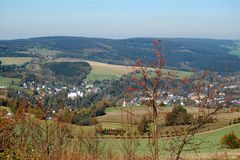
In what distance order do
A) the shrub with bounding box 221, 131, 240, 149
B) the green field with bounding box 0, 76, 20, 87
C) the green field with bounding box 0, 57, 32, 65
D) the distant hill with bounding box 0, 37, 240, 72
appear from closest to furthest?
the shrub with bounding box 221, 131, 240, 149 → the green field with bounding box 0, 76, 20, 87 → the green field with bounding box 0, 57, 32, 65 → the distant hill with bounding box 0, 37, 240, 72

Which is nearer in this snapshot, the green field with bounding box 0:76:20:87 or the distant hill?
the green field with bounding box 0:76:20:87

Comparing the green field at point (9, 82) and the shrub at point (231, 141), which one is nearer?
the shrub at point (231, 141)

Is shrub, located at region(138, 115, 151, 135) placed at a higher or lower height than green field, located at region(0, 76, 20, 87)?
higher

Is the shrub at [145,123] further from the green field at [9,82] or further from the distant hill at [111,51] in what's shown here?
the distant hill at [111,51]

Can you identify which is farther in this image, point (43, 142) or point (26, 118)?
point (26, 118)

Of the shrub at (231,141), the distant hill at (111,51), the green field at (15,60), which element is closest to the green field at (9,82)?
the green field at (15,60)

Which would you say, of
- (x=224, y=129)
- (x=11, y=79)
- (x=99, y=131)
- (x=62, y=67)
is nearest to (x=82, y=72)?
(x=62, y=67)

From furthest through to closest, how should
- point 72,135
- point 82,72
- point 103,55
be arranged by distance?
point 103,55
point 82,72
point 72,135

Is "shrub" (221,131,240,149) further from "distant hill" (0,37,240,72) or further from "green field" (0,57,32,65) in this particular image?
"green field" (0,57,32,65)

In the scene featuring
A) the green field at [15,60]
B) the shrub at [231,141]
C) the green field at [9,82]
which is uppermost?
the shrub at [231,141]

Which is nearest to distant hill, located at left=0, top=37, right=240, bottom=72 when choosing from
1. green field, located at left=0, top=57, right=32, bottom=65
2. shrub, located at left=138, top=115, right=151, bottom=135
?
green field, located at left=0, top=57, right=32, bottom=65

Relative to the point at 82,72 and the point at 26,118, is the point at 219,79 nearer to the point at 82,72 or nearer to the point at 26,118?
the point at 26,118
